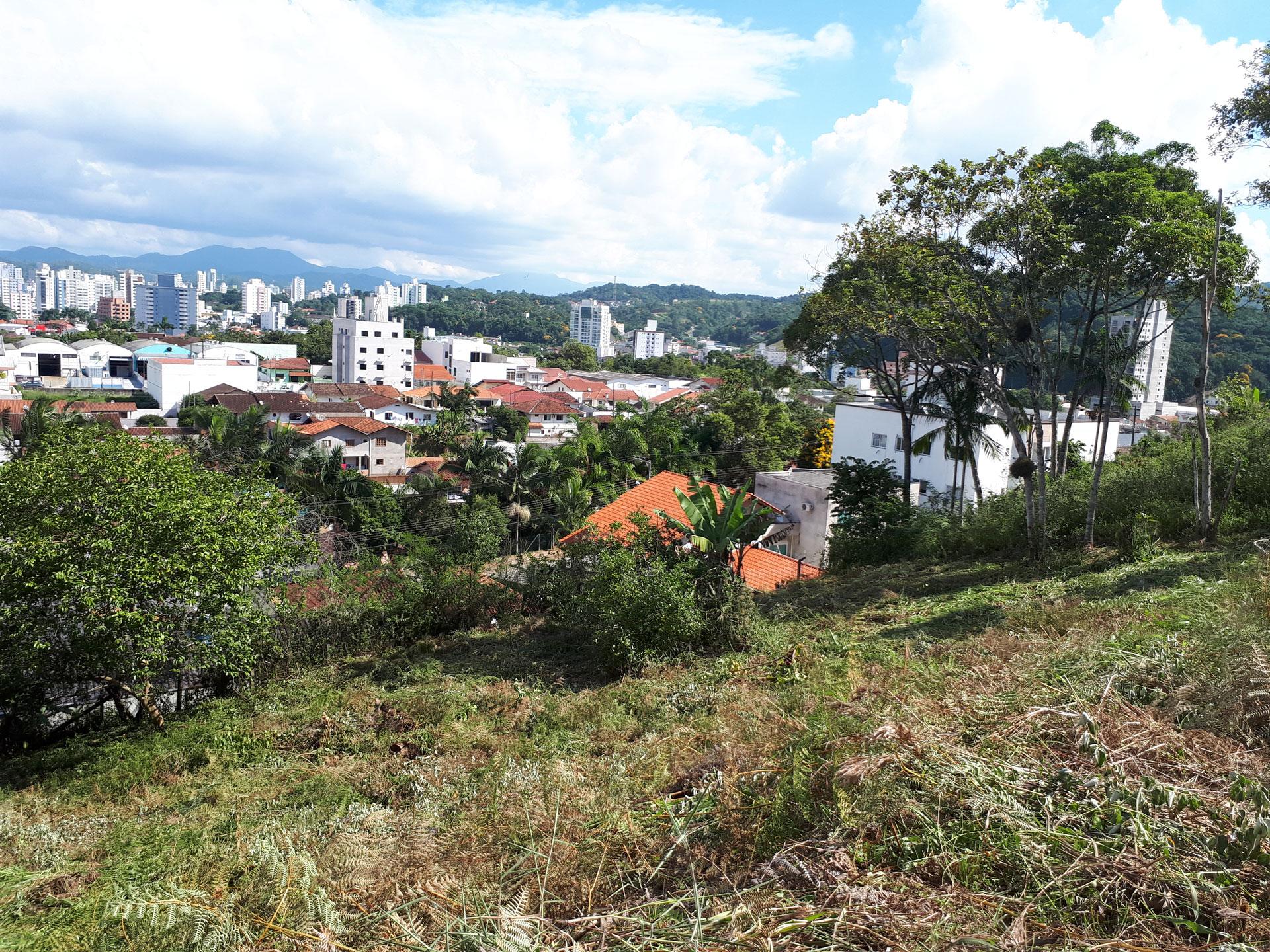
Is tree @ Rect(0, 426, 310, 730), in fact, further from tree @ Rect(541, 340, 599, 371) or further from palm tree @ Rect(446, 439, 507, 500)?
tree @ Rect(541, 340, 599, 371)

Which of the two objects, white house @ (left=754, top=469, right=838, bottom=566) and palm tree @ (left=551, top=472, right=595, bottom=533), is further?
palm tree @ (left=551, top=472, right=595, bottom=533)

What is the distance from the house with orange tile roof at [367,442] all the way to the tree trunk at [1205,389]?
34565mm

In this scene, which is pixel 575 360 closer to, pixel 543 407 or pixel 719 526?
pixel 543 407

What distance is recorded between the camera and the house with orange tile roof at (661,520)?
11875mm

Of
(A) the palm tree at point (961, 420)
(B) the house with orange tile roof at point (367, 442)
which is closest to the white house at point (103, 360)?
(B) the house with orange tile roof at point (367, 442)

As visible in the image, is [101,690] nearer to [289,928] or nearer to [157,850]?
[157,850]

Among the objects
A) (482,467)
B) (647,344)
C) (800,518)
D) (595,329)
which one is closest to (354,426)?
(482,467)

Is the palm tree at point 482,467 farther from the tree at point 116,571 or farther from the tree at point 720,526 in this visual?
the tree at point 116,571

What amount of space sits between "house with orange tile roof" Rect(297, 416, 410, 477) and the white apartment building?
3387 centimetres

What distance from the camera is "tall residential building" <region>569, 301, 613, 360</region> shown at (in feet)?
563

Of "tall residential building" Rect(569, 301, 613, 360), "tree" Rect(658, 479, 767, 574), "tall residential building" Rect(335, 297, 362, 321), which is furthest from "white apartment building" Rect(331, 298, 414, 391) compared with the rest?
"tall residential building" Rect(569, 301, 613, 360)

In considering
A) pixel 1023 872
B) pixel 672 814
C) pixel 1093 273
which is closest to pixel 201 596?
pixel 672 814

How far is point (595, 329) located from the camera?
174m

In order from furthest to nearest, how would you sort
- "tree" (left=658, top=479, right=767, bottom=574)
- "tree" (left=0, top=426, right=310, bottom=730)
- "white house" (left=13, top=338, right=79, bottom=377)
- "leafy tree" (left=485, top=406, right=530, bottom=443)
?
1. "white house" (left=13, top=338, right=79, bottom=377)
2. "leafy tree" (left=485, top=406, right=530, bottom=443)
3. "tree" (left=658, top=479, right=767, bottom=574)
4. "tree" (left=0, top=426, right=310, bottom=730)
